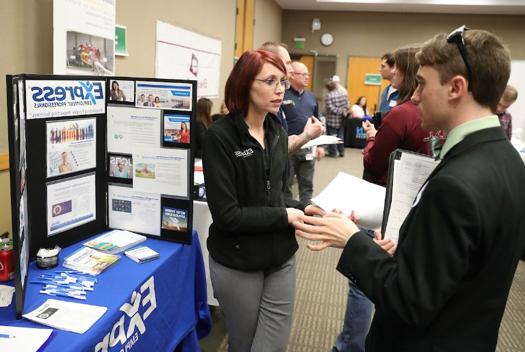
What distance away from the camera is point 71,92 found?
1516mm

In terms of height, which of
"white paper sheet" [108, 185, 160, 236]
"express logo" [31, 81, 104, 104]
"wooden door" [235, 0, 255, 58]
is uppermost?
"wooden door" [235, 0, 255, 58]

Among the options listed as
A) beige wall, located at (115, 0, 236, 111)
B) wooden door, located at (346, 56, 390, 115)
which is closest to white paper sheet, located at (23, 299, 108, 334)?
beige wall, located at (115, 0, 236, 111)

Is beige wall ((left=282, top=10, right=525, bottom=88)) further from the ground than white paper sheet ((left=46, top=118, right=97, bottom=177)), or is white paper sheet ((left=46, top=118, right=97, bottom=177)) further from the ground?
beige wall ((left=282, top=10, right=525, bottom=88))

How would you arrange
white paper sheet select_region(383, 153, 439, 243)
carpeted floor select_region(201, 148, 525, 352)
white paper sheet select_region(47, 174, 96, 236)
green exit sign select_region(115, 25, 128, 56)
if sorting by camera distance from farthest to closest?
green exit sign select_region(115, 25, 128, 56)
carpeted floor select_region(201, 148, 525, 352)
white paper sheet select_region(47, 174, 96, 236)
white paper sheet select_region(383, 153, 439, 243)

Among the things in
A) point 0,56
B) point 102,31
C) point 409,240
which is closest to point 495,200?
point 409,240

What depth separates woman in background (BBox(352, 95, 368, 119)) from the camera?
9461mm

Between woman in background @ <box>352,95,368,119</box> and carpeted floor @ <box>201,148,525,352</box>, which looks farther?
woman in background @ <box>352,95,368,119</box>

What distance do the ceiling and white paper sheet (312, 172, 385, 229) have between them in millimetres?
8192

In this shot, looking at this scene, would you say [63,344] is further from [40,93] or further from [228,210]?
[40,93]

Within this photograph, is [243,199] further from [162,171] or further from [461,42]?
[461,42]

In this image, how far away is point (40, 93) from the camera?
139cm

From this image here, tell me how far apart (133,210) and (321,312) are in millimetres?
1554

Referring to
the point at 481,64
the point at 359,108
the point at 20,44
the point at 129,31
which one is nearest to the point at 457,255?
the point at 481,64

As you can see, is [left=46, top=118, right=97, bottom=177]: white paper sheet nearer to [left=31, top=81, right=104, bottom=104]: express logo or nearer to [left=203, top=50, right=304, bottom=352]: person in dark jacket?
[left=31, top=81, right=104, bottom=104]: express logo
